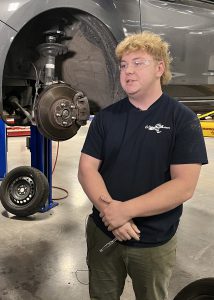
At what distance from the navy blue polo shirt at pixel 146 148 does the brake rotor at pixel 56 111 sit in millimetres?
614

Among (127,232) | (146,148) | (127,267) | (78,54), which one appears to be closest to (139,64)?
(146,148)

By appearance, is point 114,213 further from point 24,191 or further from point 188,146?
point 24,191

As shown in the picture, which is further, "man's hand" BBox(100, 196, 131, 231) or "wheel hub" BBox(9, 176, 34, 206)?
"wheel hub" BBox(9, 176, 34, 206)

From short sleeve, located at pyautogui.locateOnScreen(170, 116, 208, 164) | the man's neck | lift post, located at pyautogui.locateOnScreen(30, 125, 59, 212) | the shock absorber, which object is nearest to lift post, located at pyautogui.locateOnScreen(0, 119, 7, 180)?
lift post, located at pyautogui.locateOnScreen(30, 125, 59, 212)

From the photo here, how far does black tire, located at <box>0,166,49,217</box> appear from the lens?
9.50ft

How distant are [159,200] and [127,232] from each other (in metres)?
0.17

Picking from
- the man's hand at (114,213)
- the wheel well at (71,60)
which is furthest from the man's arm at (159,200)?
the wheel well at (71,60)

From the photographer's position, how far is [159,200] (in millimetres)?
1223

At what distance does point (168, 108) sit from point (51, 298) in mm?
1381

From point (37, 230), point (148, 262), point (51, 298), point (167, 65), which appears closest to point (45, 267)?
point (51, 298)

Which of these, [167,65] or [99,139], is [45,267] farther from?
[167,65]

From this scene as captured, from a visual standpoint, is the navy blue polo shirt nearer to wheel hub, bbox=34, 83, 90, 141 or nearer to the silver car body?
wheel hub, bbox=34, 83, 90, 141

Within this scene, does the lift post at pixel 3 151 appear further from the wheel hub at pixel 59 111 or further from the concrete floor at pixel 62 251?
the wheel hub at pixel 59 111

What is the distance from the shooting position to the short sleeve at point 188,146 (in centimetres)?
126
